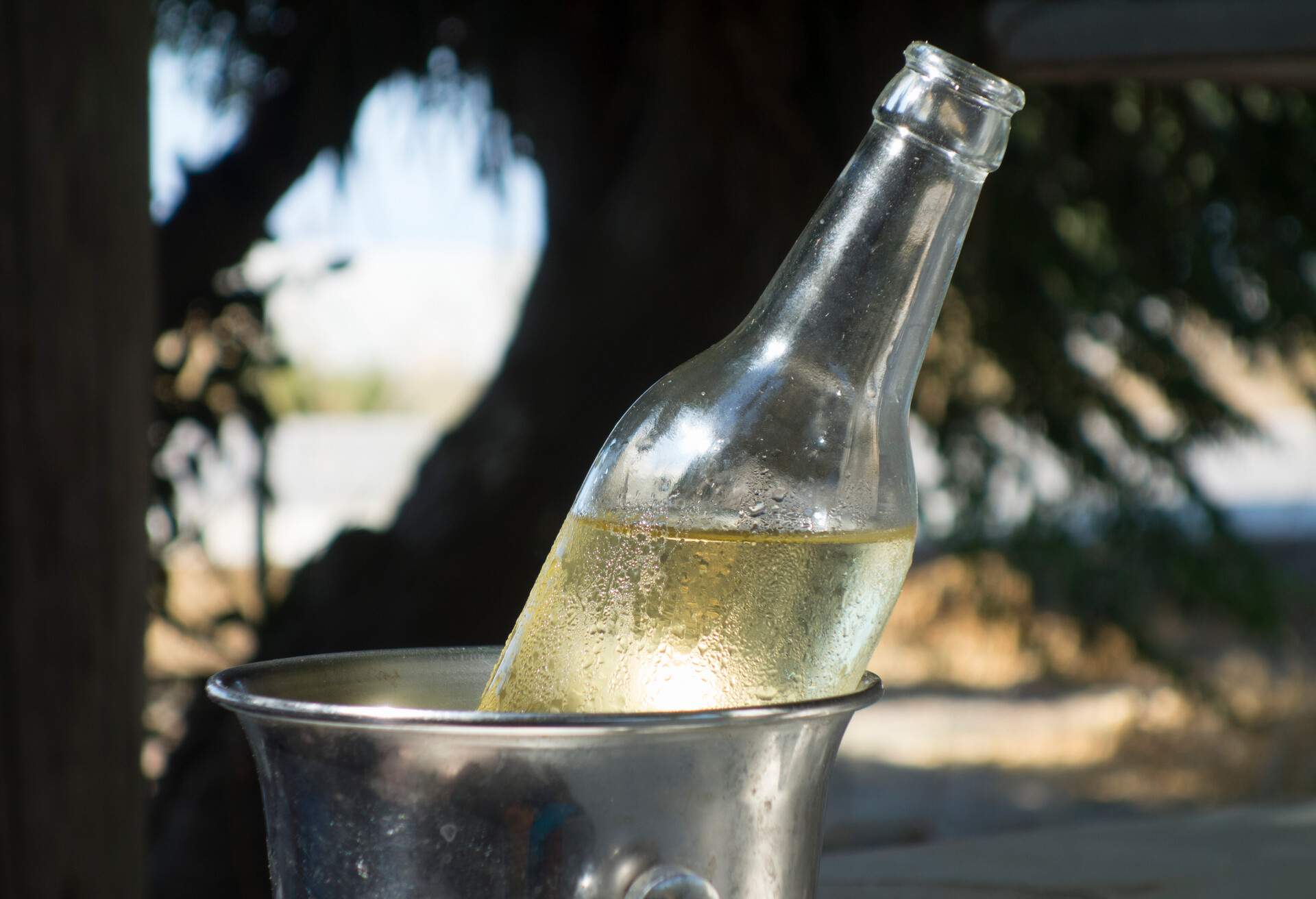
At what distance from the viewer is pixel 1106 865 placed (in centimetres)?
74

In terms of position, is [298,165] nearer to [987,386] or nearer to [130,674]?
[130,674]

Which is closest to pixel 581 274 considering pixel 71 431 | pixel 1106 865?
pixel 71 431

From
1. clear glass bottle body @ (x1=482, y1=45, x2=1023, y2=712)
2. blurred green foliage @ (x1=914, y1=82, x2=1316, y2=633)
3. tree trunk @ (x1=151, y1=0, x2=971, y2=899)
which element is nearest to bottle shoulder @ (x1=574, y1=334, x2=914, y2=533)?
clear glass bottle body @ (x1=482, y1=45, x2=1023, y2=712)

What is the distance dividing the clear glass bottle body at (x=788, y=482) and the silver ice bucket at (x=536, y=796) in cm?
9

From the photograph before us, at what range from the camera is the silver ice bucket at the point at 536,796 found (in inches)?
13.6

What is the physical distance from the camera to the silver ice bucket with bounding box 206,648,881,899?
0.35 m

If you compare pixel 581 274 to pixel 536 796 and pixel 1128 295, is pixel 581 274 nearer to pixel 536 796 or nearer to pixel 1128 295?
pixel 1128 295

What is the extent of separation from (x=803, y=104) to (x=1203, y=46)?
1.34ft

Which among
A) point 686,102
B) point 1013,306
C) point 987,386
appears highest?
point 686,102

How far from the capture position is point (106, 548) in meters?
0.95

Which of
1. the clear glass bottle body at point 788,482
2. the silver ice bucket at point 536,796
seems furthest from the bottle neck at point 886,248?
the silver ice bucket at point 536,796

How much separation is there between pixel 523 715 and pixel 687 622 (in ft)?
Answer: 0.51

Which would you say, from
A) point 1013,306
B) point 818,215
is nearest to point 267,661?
point 818,215

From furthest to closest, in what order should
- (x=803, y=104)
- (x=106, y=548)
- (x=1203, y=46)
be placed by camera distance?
(x=803, y=104), (x=1203, y=46), (x=106, y=548)
